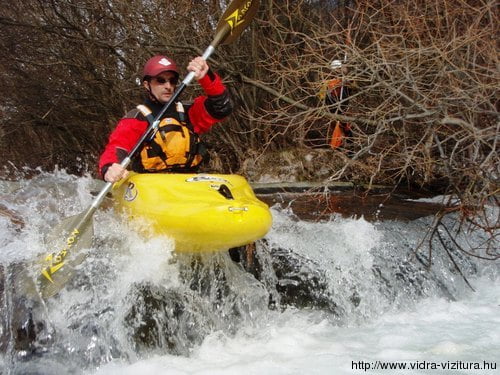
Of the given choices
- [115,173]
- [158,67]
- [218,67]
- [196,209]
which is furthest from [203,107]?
[218,67]

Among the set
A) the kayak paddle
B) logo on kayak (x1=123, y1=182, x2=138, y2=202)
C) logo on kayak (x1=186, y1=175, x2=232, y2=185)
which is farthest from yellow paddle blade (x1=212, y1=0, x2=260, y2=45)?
logo on kayak (x1=123, y1=182, x2=138, y2=202)

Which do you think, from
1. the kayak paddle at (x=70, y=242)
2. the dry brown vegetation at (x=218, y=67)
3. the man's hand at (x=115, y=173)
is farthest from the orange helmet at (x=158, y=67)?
the dry brown vegetation at (x=218, y=67)

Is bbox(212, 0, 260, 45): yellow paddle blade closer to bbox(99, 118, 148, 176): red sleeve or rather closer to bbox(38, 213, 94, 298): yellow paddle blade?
bbox(99, 118, 148, 176): red sleeve

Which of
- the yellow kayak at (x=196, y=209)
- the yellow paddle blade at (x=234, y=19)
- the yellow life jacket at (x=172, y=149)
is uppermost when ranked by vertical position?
the yellow paddle blade at (x=234, y=19)

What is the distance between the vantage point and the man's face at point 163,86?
10.9ft

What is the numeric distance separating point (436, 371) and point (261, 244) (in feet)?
4.53

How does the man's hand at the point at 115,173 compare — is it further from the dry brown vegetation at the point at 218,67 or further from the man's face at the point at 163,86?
the dry brown vegetation at the point at 218,67

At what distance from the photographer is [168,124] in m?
3.19

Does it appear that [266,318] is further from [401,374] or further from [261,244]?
[401,374]

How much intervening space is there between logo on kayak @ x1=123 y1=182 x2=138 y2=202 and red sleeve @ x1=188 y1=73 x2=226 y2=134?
0.71 metres

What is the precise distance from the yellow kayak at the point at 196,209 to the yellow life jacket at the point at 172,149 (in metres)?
0.23

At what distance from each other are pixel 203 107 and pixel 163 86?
296 millimetres

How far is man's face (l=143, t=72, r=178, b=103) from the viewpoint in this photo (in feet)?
10.9

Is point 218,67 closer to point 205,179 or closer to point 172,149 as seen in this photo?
point 172,149
